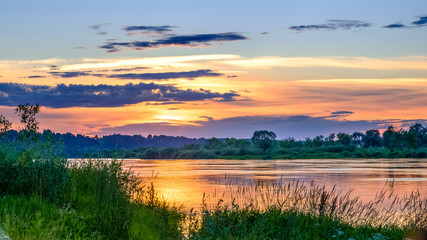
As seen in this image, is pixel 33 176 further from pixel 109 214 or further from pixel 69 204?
pixel 109 214

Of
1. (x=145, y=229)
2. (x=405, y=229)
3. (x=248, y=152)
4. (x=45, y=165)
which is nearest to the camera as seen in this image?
(x=145, y=229)

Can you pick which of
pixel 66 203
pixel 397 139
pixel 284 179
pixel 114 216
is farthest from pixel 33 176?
pixel 397 139

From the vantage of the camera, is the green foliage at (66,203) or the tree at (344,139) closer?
the green foliage at (66,203)

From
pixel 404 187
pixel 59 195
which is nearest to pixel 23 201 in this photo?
pixel 59 195

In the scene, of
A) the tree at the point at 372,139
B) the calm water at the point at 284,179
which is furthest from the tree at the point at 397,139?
the calm water at the point at 284,179

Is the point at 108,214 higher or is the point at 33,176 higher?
the point at 33,176

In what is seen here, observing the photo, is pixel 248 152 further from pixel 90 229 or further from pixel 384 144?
pixel 90 229

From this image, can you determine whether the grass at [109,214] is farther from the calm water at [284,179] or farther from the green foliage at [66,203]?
the calm water at [284,179]

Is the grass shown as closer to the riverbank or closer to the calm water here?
the riverbank

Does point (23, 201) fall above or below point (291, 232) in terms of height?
above

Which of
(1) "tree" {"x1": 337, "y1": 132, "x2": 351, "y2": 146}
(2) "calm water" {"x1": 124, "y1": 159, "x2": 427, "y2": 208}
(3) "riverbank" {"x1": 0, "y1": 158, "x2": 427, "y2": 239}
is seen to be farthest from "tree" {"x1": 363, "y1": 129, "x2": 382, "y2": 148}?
(3) "riverbank" {"x1": 0, "y1": 158, "x2": 427, "y2": 239}

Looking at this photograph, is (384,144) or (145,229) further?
(384,144)

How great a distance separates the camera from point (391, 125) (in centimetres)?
17050

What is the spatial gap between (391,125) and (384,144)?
10692 mm
